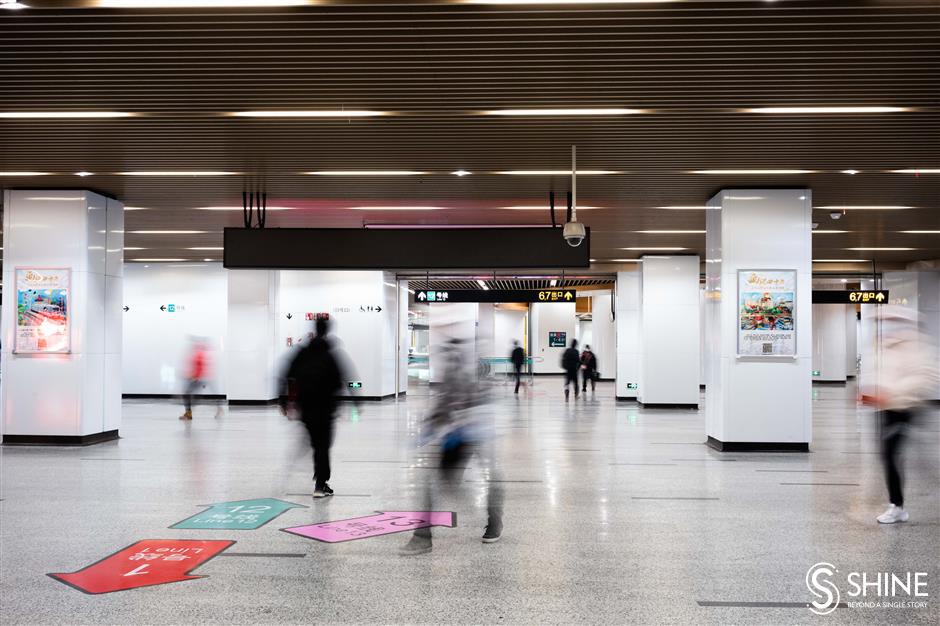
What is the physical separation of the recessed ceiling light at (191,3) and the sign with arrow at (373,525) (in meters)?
3.89

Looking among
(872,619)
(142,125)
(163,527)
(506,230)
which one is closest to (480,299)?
(506,230)

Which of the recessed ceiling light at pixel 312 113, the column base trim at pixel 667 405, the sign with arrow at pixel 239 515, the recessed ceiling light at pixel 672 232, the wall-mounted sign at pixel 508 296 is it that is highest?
the recessed ceiling light at pixel 312 113

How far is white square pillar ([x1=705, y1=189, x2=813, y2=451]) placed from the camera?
425 inches

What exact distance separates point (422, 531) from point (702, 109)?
4.86 meters

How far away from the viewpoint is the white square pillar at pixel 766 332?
10.8 meters

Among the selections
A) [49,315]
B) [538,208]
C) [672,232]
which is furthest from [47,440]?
[672,232]

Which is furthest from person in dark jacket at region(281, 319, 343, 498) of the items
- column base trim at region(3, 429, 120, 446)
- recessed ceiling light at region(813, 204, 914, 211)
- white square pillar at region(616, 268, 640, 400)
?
white square pillar at region(616, 268, 640, 400)

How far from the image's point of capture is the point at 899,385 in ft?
20.4

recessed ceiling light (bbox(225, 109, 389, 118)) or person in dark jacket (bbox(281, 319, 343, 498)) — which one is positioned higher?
recessed ceiling light (bbox(225, 109, 389, 118))

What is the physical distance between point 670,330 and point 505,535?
1370 centimetres

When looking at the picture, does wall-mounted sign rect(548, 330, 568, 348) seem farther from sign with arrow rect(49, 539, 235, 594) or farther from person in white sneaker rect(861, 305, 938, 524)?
sign with arrow rect(49, 539, 235, 594)

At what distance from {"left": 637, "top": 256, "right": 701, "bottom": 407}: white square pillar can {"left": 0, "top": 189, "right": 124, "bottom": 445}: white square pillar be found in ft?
41.7

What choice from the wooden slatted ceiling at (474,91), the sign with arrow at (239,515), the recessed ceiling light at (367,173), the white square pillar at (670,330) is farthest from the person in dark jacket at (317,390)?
the white square pillar at (670,330)

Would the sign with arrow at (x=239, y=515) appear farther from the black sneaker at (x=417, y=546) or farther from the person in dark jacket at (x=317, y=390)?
the black sneaker at (x=417, y=546)
